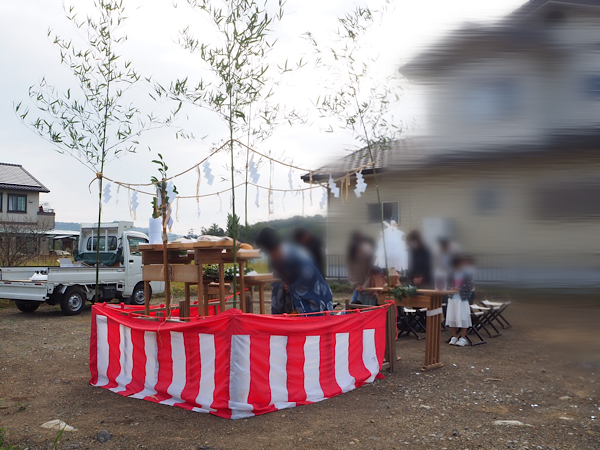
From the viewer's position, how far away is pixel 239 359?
12.9 ft

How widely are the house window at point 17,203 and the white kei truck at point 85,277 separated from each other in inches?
670

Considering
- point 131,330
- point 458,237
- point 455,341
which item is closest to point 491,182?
point 458,237

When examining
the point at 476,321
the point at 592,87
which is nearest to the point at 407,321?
the point at 476,321

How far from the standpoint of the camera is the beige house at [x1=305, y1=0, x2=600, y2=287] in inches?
18.2

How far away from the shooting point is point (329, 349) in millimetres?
4477

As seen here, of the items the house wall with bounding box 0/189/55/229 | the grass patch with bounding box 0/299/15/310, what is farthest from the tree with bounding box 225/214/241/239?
the house wall with bounding box 0/189/55/229

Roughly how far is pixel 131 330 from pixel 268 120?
229cm

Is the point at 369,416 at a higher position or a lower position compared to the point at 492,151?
lower

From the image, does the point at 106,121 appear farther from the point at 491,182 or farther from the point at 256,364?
the point at 491,182

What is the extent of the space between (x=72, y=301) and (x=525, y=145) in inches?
431

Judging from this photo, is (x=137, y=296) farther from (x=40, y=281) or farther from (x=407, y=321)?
(x=407, y=321)

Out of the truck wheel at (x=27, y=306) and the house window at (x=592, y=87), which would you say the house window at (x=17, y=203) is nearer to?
the truck wheel at (x=27, y=306)

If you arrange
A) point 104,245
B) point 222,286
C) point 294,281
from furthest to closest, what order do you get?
point 104,245
point 294,281
point 222,286

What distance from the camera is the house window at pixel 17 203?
2612 centimetres
